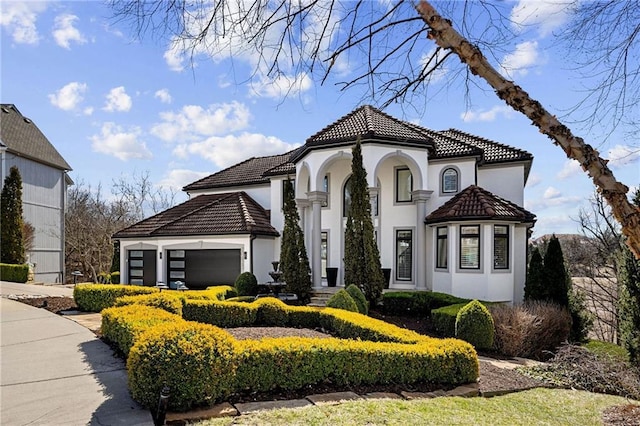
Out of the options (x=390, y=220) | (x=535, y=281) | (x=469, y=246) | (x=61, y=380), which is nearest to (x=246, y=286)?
(x=390, y=220)

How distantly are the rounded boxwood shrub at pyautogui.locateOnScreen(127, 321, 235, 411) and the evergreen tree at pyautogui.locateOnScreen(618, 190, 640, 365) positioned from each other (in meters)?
9.76

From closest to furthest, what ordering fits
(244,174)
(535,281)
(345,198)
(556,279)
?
(556,279)
(535,281)
(345,198)
(244,174)

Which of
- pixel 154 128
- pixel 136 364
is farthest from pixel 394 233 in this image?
pixel 136 364

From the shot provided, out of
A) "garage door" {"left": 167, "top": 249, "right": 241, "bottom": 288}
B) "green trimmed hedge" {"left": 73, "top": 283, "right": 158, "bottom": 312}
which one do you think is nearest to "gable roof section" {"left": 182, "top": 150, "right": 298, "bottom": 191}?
"garage door" {"left": 167, "top": 249, "right": 241, "bottom": 288}

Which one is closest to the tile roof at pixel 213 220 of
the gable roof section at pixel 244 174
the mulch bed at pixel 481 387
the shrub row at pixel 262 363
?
the gable roof section at pixel 244 174

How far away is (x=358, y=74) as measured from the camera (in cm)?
452

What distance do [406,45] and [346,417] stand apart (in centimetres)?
414

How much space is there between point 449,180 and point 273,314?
1046 cm

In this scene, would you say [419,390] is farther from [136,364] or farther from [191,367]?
[136,364]

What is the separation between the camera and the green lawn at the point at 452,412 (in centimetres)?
469

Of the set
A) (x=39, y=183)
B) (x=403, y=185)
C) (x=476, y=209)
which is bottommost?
(x=476, y=209)

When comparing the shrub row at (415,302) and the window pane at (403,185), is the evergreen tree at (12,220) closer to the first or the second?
the shrub row at (415,302)

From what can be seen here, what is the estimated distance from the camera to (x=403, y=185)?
18.5 metres

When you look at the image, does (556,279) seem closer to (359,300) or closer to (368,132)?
(359,300)
